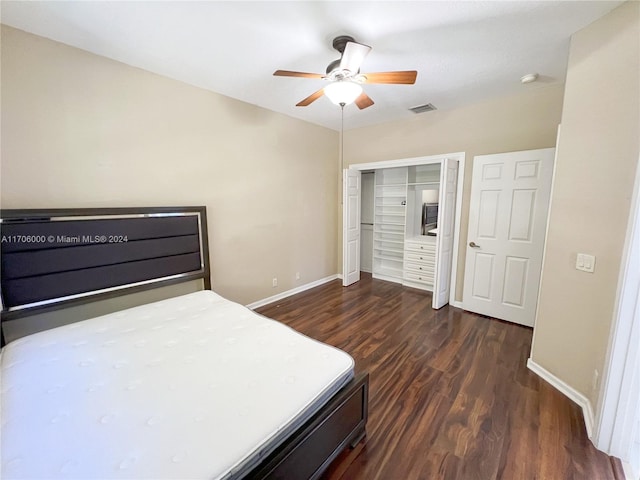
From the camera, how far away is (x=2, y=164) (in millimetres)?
1824

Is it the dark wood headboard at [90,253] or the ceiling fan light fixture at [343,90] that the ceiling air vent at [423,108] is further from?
the dark wood headboard at [90,253]

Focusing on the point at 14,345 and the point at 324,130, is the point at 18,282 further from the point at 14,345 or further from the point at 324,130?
the point at 324,130

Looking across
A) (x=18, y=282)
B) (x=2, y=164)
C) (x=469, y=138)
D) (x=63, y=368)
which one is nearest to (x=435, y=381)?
(x=63, y=368)

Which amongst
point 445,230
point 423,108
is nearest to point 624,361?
point 445,230

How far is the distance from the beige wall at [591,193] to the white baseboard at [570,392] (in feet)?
0.13

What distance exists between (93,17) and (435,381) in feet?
11.9

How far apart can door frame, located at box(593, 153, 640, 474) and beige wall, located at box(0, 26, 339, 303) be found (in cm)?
324

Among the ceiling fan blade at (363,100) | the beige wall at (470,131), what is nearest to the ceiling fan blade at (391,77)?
the ceiling fan blade at (363,100)

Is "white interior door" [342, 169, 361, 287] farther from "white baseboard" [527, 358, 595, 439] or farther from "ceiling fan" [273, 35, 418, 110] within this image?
"white baseboard" [527, 358, 595, 439]

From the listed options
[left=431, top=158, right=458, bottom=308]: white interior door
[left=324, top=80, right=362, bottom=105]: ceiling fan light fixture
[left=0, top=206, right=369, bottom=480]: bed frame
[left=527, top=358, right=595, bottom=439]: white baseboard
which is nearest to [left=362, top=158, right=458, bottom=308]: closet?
[left=431, top=158, right=458, bottom=308]: white interior door

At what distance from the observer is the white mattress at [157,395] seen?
3.11ft

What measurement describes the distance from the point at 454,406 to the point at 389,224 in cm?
339

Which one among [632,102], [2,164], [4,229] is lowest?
[4,229]

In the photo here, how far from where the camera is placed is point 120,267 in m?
2.24
